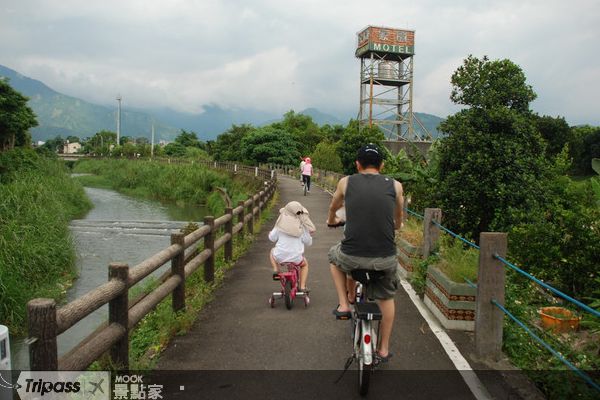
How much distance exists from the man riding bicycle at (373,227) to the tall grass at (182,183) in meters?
27.1

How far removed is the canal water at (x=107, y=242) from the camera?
31.6 ft

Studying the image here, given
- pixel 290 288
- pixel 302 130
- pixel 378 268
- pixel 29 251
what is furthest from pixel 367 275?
pixel 302 130

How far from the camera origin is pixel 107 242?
20359 mm

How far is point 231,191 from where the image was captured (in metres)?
36.9

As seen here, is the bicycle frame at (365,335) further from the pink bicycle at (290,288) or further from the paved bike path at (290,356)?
the pink bicycle at (290,288)

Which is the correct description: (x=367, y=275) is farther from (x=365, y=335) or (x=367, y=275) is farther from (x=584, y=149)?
(x=584, y=149)

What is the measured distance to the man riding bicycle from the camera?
4.01 m

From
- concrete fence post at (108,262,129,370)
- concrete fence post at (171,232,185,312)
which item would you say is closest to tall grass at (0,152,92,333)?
concrete fence post at (171,232,185,312)

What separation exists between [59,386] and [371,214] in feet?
8.73

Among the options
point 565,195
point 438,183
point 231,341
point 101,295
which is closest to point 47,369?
point 101,295

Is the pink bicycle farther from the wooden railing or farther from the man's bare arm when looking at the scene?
the man's bare arm

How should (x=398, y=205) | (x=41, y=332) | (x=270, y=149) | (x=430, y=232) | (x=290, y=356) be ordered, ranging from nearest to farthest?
(x=41, y=332) → (x=398, y=205) → (x=290, y=356) → (x=430, y=232) → (x=270, y=149)

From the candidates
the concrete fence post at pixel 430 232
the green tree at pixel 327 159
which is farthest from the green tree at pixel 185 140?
the concrete fence post at pixel 430 232

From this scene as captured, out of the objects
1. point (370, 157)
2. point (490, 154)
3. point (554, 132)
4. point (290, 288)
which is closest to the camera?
point (370, 157)
